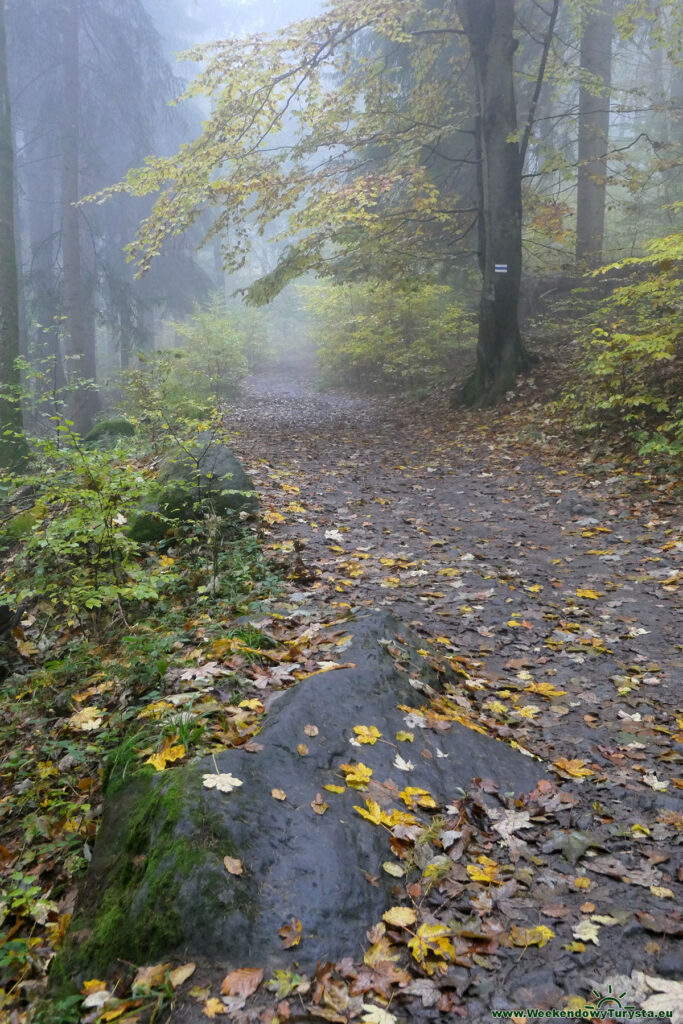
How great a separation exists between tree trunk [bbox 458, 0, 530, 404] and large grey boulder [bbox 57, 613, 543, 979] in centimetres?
917

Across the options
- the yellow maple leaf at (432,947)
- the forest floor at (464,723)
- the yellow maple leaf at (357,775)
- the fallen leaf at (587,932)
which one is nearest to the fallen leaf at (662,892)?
the forest floor at (464,723)

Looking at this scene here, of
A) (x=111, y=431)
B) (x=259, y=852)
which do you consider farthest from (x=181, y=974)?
(x=111, y=431)

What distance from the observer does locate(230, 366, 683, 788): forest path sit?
143 inches

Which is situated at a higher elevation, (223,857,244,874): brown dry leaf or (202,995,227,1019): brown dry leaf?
(223,857,244,874): brown dry leaf

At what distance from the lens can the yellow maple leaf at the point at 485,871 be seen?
2.34 meters

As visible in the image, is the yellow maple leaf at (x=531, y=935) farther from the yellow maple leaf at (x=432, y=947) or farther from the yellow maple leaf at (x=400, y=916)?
the yellow maple leaf at (x=400, y=916)

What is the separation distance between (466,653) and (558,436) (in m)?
5.75

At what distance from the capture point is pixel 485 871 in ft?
7.82

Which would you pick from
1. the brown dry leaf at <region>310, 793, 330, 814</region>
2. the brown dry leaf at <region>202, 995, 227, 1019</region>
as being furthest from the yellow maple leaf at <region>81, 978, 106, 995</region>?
the brown dry leaf at <region>310, 793, 330, 814</region>

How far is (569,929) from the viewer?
7.00 ft

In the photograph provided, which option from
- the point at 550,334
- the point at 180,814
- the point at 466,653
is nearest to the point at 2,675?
the point at 180,814

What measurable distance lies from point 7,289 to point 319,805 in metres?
9.87

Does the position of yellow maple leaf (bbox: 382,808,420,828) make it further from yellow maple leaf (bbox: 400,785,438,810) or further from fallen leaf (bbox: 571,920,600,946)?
fallen leaf (bbox: 571,920,600,946)

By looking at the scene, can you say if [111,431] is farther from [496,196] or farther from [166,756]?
[166,756]
